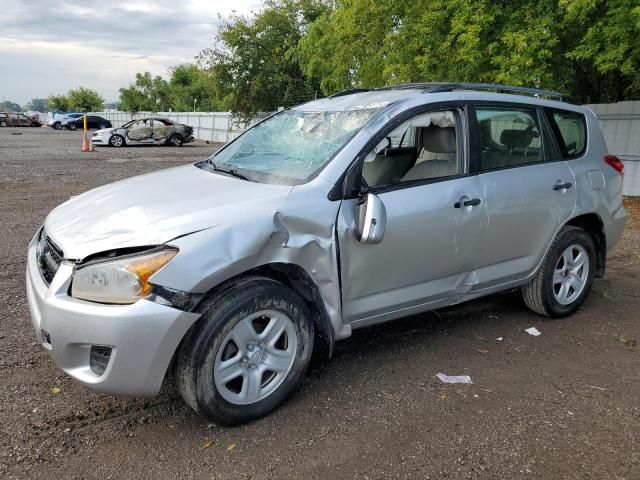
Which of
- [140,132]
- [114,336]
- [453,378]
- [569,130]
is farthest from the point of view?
[140,132]

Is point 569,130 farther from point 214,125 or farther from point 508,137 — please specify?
point 214,125

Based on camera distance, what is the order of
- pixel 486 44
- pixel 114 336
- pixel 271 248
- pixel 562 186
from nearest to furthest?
pixel 114 336 → pixel 271 248 → pixel 562 186 → pixel 486 44

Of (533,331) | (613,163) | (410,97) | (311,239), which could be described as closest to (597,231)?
(613,163)

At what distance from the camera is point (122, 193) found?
11.3ft

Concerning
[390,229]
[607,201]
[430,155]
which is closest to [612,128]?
[607,201]

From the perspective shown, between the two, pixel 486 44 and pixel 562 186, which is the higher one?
pixel 486 44

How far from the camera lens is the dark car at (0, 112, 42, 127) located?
45.4 m

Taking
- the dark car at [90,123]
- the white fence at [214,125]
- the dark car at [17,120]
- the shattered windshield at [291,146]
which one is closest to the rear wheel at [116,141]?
the white fence at [214,125]

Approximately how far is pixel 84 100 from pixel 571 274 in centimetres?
7775

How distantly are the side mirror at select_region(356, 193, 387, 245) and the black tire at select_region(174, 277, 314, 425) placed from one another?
509mm

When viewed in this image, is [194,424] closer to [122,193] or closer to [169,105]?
[122,193]

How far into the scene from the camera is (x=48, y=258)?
3125mm

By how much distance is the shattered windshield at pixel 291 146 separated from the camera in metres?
3.43

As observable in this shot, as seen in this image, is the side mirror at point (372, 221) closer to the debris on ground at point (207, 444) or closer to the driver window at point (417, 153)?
the driver window at point (417, 153)
